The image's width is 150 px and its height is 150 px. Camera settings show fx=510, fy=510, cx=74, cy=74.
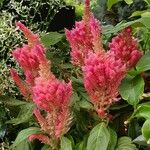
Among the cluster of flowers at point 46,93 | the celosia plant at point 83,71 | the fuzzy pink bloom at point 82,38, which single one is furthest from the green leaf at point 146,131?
the fuzzy pink bloom at point 82,38

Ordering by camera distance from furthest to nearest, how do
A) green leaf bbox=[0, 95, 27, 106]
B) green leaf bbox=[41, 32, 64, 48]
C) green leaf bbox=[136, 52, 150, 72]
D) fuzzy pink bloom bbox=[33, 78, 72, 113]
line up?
green leaf bbox=[41, 32, 64, 48] → green leaf bbox=[0, 95, 27, 106] → green leaf bbox=[136, 52, 150, 72] → fuzzy pink bloom bbox=[33, 78, 72, 113]

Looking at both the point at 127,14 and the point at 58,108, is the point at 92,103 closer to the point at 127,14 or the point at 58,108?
the point at 58,108

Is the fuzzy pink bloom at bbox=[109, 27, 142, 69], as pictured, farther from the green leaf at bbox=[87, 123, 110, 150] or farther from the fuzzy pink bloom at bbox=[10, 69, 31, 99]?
the fuzzy pink bloom at bbox=[10, 69, 31, 99]

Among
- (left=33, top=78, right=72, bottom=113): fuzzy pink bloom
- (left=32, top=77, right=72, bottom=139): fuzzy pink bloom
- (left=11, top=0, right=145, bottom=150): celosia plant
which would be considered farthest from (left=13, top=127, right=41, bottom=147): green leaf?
(left=33, top=78, right=72, bottom=113): fuzzy pink bloom

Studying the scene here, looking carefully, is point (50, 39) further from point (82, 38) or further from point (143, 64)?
point (143, 64)

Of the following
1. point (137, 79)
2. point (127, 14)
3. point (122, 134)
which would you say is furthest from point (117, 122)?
point (127, 14)

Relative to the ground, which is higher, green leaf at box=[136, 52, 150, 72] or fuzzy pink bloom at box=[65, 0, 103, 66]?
fuzzy pink bloom at box=[65, 0, 103, 66]

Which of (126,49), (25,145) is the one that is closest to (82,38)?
(126,49)
